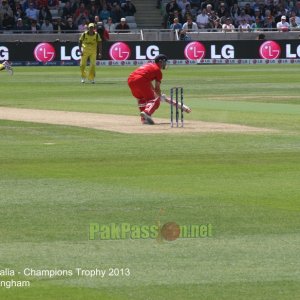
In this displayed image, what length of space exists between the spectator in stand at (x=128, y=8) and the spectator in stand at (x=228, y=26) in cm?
456

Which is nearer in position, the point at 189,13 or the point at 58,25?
the point at 58,25

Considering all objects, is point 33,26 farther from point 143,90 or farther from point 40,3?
point 143,90

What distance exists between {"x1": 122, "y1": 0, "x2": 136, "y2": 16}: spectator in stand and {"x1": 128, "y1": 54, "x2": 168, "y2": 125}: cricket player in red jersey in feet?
101

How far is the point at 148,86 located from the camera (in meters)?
24.3

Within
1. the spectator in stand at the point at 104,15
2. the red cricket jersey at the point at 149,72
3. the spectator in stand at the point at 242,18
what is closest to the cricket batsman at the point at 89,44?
the spectator in stand at the point at 104,15

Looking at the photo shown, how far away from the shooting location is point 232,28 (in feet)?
174

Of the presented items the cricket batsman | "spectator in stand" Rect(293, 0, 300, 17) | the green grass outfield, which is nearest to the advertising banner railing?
"spectator in stand" Rect(293, 0, 300, 17)

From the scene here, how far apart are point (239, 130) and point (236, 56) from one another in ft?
95.5

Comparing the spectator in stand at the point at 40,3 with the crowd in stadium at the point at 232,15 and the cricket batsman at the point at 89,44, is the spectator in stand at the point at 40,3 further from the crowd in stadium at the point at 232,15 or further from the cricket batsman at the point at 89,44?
the cricket batsman at the point at 89,44

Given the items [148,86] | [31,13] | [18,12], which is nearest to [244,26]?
[31,13]

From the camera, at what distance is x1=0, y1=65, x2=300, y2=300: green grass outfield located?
939cm

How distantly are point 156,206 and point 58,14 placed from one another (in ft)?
139
